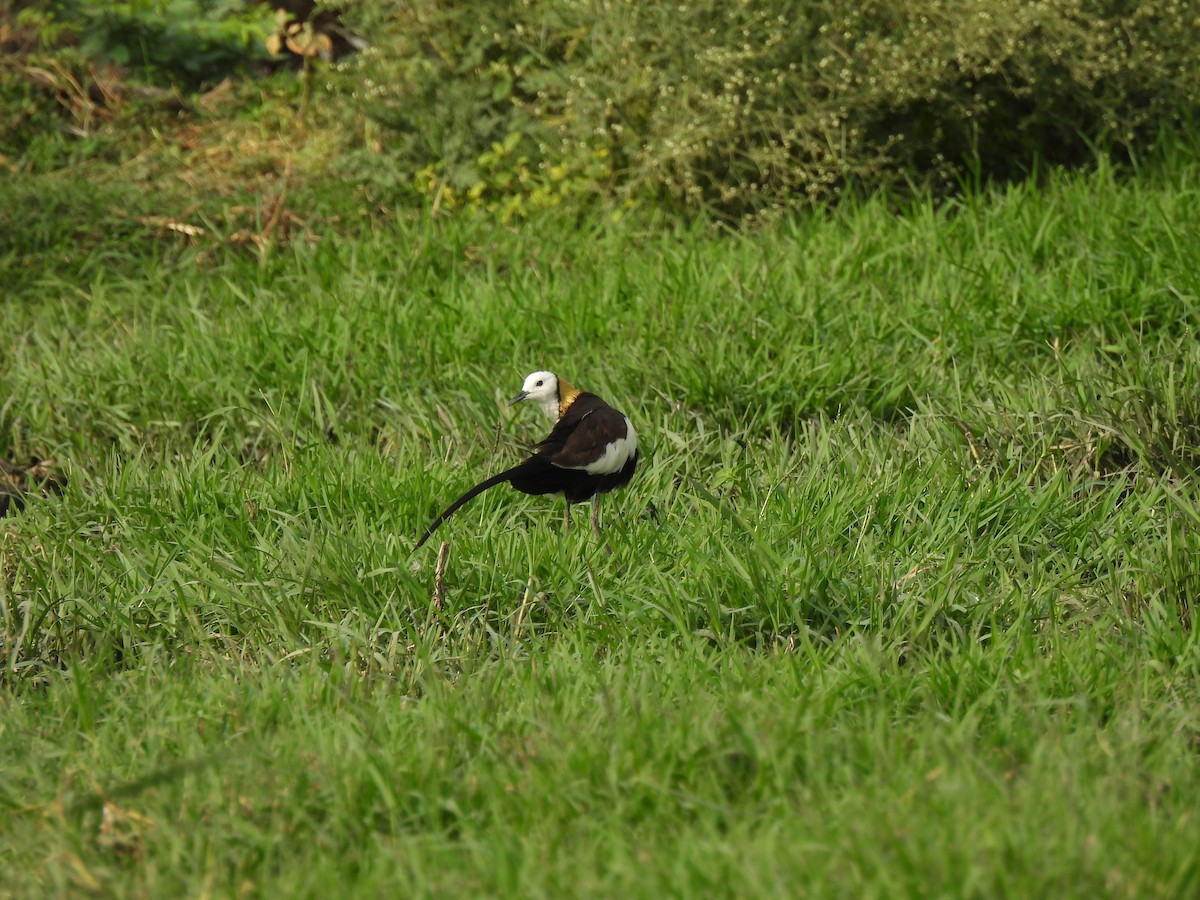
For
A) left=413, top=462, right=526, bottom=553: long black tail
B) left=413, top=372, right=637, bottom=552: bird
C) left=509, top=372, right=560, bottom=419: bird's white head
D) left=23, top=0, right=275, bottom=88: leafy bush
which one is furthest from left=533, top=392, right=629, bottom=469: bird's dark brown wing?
left=23, top=0, right=275, bottom=88: leafy bush

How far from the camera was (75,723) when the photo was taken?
335cm

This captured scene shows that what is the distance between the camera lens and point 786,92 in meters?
6.69

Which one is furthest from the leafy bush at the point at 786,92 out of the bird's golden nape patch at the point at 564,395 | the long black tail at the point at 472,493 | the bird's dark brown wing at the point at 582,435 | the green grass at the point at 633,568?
the long black tail at the point at 472,493

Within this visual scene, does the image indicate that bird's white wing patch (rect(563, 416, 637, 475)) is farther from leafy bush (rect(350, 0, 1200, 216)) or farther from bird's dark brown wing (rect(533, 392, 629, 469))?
leafy bush (rect(350, 0, 1200, 216))

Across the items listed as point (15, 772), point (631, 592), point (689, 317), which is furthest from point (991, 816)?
point (689, 317)

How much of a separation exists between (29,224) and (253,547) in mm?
3841

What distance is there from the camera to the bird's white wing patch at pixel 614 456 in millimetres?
4082

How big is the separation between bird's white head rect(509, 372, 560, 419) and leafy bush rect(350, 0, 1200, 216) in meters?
2.37

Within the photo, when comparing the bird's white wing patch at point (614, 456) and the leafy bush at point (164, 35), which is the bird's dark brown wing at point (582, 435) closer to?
the bird's white wing patch at point (614, 456)

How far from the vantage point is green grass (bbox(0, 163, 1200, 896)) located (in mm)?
2783

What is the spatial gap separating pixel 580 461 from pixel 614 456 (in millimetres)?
146

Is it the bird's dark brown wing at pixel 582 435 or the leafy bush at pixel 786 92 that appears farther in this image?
the leafy bush at pixel 786 92

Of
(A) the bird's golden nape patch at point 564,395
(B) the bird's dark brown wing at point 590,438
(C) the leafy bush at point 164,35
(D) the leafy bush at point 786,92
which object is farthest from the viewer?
(C) the leafy bush at point 164,35

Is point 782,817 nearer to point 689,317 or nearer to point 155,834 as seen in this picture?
point 155,834
